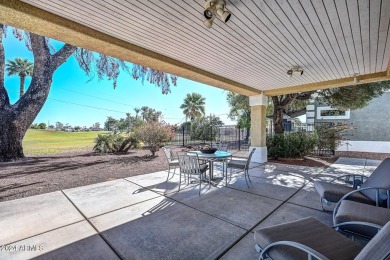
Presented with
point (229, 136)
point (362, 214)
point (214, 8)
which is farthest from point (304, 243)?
point (229, 136)

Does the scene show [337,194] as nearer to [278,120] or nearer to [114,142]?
[278,120]

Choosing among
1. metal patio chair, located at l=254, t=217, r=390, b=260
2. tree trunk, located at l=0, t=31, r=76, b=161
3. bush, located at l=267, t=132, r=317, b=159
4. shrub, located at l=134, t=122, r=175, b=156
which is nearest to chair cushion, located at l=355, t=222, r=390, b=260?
metal patio chair, located at l=254, t=217, r=390, b=260

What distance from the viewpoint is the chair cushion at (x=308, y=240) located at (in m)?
1.41

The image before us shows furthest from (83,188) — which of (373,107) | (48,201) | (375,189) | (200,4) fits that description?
(373,107)

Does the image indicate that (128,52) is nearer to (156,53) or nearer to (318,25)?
(156,53)

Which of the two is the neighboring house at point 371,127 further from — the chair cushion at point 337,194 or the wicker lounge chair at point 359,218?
the wicker lounge chair at point 359,218

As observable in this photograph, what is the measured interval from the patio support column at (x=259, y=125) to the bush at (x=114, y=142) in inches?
230

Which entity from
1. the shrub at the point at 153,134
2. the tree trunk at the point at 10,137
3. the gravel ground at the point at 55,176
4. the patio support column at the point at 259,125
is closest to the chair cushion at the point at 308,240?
the gravel ground at the point at 55,176

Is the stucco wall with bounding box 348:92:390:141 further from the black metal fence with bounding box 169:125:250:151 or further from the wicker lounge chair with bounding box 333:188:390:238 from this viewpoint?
the wicker lounge chair with bounding box 333:188:390:238

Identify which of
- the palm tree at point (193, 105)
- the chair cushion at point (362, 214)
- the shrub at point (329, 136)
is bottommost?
the chair cushion at point (362, 214)

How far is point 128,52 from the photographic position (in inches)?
139

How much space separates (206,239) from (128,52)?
331 cm

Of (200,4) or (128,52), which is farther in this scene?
(128,52)

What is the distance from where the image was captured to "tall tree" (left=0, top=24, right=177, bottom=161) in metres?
7.89
